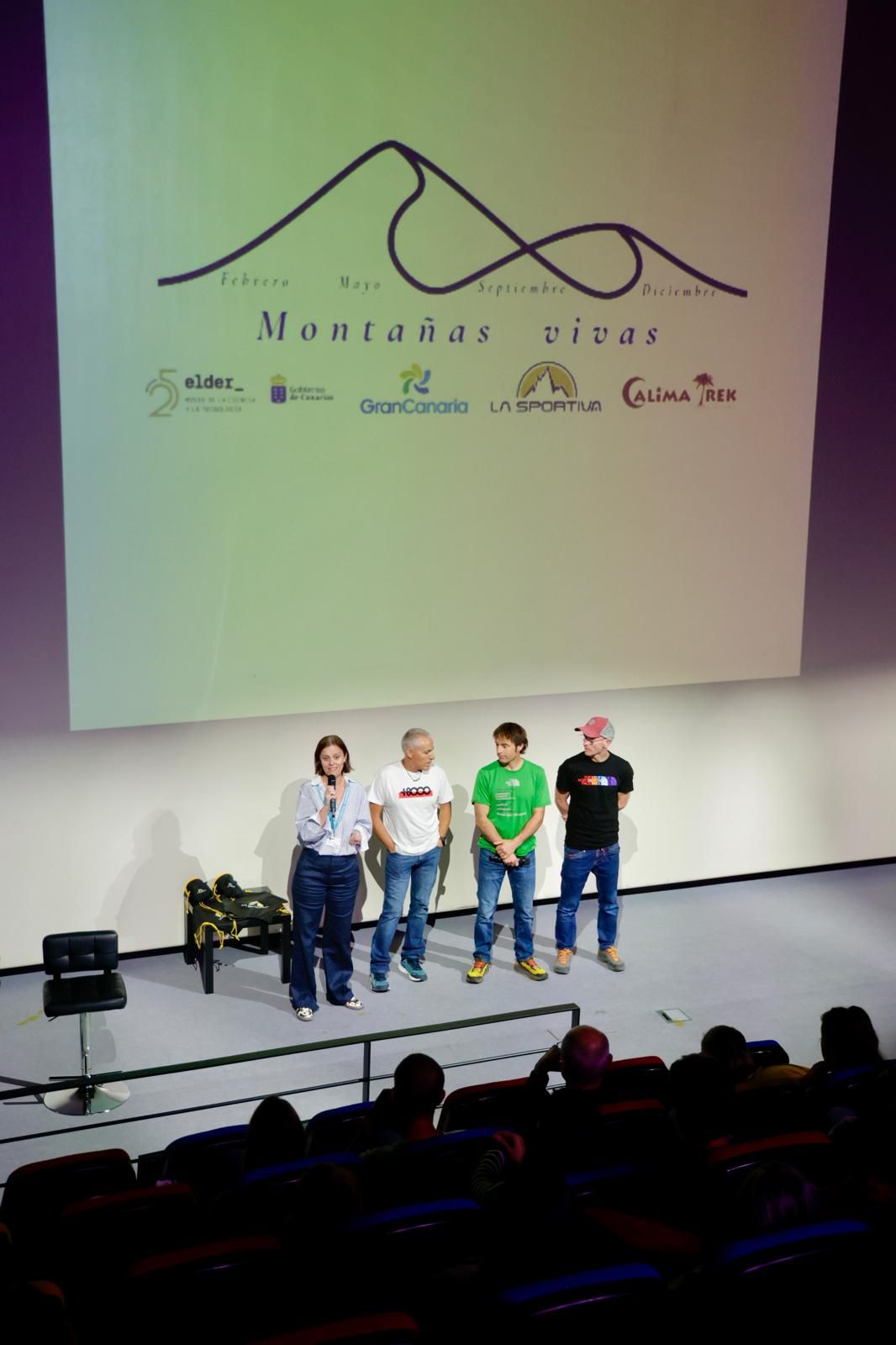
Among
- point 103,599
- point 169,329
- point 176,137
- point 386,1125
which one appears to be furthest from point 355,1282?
point 176,137

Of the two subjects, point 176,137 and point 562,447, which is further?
point 562,447

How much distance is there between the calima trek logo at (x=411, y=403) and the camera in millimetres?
6379

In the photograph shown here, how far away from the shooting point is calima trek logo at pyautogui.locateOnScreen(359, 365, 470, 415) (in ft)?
20.9

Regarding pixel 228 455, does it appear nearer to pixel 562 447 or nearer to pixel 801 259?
pixel 562 447

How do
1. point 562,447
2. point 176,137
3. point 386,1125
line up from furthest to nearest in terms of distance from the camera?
point 562,447 < point 176,137 < point 386,1125

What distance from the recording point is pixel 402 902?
6.50 metres

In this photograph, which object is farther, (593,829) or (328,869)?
(593,829)

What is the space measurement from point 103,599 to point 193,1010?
198 centimetres

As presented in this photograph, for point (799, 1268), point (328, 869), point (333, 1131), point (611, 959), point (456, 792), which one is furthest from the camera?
point (456, 792)

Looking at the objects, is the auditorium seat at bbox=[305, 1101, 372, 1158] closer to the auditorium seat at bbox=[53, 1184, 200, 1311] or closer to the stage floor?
the auditorium seat at bbox=[53, 1184, 200, 1311]

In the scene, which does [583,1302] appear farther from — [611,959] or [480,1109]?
[611,959]

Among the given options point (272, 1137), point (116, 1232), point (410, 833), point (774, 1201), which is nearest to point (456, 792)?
point (410, 833)

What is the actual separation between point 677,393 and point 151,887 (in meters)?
3.77

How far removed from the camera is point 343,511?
642cm
